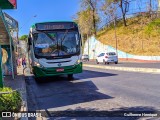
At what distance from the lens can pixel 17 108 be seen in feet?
27.6

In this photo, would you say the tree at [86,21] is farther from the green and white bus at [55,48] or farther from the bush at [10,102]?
the bush at [10,102]

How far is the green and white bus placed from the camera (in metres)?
19.3

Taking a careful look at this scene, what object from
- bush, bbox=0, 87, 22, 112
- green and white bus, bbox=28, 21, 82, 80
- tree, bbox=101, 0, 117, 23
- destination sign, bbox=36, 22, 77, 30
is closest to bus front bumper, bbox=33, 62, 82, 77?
green and white bus, bbox=28, 21, 82, 80

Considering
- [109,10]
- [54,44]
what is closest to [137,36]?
[109,10]

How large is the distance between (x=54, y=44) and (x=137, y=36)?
4941cm

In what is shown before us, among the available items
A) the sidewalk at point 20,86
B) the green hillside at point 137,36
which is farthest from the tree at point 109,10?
the sidewalk at point 20,86

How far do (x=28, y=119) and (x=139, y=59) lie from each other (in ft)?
158

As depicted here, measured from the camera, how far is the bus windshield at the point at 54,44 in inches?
760

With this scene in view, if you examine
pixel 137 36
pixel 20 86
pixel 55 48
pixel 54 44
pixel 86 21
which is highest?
pixel 86 21

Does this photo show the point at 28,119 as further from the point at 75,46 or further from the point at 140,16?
the point at 140,16

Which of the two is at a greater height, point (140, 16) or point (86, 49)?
point (140, 16)

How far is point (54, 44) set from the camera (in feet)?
63.7

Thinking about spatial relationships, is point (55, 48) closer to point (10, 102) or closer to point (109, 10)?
point (10, 102)

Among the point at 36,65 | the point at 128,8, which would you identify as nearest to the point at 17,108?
the point at 36,65
